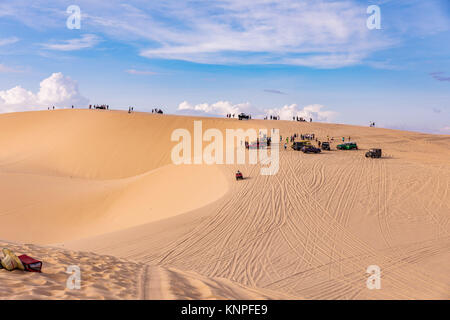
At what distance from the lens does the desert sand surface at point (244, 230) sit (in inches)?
300

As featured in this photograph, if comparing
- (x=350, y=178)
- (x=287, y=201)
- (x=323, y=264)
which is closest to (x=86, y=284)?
(x=323, y=264)

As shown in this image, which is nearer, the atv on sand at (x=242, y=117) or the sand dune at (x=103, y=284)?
the sand dune at (x=103, y=284)

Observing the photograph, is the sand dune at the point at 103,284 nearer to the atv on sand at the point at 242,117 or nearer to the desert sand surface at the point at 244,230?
the desert sand surface at the point at 244,230

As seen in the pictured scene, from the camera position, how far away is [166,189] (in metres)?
23.5

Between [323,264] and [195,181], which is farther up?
[195,181]

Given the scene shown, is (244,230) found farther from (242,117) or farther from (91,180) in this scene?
(242,117)

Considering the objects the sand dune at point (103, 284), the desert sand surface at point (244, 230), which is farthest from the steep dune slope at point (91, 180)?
the sand dune at point (103, 284)

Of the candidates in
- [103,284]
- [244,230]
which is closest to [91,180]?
[244,230]

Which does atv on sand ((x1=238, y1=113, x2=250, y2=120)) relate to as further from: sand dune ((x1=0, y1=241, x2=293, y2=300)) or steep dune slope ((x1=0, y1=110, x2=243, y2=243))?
sand dune ((x1=0, y1=241, x2=293, y2=300))

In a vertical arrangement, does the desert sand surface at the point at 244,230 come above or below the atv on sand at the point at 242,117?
below

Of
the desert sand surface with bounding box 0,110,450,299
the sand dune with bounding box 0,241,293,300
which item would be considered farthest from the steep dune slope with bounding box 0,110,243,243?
the sand dune with bounding box 0,241,293,300

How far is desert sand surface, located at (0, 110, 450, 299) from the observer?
7630mm

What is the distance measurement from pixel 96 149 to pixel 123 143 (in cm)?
392
